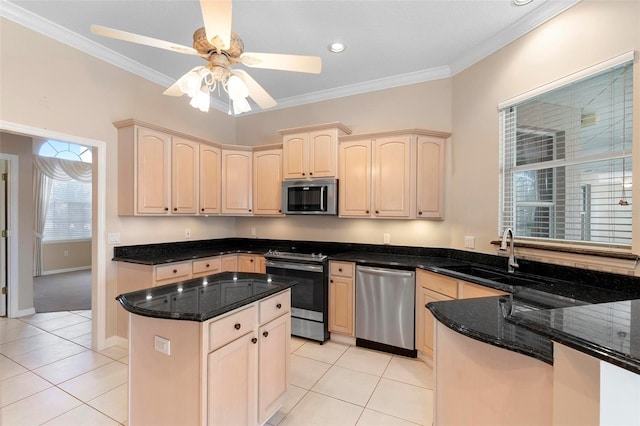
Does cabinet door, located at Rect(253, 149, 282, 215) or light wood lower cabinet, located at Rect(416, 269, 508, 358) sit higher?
cabinet door, located at Rect(253, 149, 282, 215)

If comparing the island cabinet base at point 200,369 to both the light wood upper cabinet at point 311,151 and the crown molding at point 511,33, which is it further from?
the crown molding at point 511,33

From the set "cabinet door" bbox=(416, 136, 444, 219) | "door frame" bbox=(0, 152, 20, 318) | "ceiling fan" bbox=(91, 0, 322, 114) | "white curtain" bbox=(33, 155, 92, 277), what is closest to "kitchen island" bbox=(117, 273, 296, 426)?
"ceiling fan" bbox=(91, 0, 322, 114)

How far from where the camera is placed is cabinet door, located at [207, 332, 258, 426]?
4.91 feet

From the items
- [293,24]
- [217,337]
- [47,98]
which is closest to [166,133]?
[47,98]

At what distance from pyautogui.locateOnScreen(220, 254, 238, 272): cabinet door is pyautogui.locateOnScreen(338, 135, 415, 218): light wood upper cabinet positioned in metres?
1.53

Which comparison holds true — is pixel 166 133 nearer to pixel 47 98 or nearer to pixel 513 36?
pixel 47 98

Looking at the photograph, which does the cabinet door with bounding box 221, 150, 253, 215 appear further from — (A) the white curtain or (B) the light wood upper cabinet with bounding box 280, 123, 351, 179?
(A) the white curtain

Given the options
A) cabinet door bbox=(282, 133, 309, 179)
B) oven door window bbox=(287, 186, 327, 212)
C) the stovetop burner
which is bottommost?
the stovetop burner

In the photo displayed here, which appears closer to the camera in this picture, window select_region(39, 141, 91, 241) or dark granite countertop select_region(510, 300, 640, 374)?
dark granite countertop select_region(510, 300, 640, 374)

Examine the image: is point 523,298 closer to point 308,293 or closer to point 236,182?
point 308,293

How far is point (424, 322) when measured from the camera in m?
2.82

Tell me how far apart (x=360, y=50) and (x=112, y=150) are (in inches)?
110

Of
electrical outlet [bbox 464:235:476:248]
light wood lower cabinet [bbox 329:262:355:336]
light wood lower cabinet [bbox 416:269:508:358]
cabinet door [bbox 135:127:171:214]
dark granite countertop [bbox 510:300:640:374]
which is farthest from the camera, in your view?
light wood lower cabinet [bbox 329:262:355:336]

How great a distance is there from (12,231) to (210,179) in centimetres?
268
